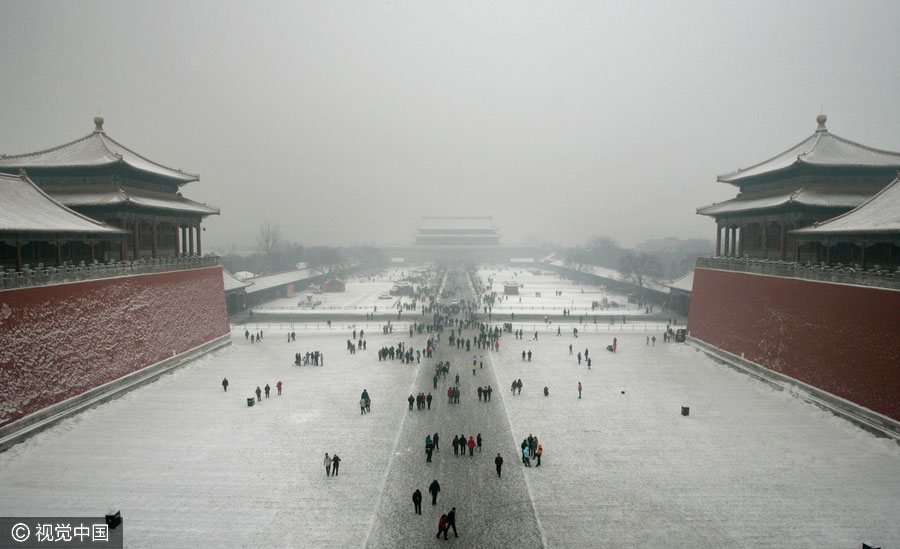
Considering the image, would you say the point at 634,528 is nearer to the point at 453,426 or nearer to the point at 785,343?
the point at 453,426

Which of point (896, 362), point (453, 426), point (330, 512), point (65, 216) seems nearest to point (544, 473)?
point (453, 426)

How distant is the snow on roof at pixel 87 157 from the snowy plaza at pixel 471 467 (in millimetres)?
8665

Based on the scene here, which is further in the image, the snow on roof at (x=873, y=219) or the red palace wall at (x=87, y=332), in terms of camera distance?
the snow on roof at (x=873, y=219)

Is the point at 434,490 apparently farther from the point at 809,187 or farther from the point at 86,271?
the point at 809,187

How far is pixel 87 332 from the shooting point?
1452 centimetres

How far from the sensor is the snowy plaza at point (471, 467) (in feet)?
27.8

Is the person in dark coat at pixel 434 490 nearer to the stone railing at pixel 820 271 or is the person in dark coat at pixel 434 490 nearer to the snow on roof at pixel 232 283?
the stone railing at pixel 820 271

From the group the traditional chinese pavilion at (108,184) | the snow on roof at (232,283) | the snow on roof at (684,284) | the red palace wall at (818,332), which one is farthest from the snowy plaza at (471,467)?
the snow on roof at (684,284)

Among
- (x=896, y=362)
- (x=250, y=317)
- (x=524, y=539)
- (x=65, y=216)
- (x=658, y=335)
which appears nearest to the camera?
(x=524, y=539)

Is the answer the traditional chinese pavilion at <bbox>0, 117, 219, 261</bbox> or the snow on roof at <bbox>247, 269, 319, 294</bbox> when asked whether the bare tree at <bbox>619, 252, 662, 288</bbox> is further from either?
the traditional chinese pavilion at <bbox>0, 117, 219, 261</bbox>

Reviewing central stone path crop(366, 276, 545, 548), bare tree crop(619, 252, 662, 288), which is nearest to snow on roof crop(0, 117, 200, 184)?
central stone path crop(366, 276, 545, 548)

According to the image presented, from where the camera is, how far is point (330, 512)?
897 cm

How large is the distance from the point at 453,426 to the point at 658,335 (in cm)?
1768

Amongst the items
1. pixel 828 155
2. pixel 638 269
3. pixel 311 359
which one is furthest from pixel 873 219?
pixel 638 269
